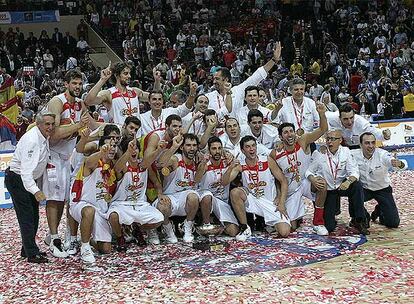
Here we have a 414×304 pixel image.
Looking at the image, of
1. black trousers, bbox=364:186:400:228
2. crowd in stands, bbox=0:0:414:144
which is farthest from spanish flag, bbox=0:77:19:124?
black trousers, bbox=364:186:400:228

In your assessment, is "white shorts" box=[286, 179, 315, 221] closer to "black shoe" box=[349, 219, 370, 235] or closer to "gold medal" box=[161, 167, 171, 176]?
"black shoe" box=[349, 219, 370, 235]

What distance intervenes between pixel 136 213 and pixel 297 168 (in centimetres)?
207

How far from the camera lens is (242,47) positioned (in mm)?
22469

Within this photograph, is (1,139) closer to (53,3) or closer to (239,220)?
(239,220)

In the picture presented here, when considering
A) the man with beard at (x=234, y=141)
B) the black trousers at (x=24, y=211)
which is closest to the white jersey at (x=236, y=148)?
the man with beard at (x=234, y=141)

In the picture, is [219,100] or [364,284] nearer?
[364,284]

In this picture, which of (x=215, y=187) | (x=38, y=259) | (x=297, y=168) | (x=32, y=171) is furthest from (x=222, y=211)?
(x=32, y=171)

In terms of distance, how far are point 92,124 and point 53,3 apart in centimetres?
1820

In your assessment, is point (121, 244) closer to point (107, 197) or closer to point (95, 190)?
point (107, 197)

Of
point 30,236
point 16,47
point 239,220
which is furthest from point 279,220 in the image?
point 16,47

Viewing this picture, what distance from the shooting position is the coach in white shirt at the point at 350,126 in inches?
336

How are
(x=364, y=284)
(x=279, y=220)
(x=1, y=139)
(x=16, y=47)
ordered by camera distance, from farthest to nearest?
(x=16, y=47) → (x=1, y=139) → (x=279, y=220) → (x=364, y=284)

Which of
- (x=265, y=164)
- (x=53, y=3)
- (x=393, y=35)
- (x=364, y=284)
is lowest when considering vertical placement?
(x=364, y=284)

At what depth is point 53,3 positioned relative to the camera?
25.2 m
